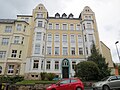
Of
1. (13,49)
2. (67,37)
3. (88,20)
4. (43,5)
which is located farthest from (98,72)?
(43,5)

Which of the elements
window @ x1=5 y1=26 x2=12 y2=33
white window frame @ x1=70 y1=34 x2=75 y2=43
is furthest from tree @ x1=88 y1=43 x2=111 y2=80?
window @ x1=5 y1=26 x2=12 y2=33

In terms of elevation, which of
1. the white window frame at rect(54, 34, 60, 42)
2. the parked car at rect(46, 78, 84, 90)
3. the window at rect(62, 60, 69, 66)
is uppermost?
the white window frame at rect(54, 34, 60, 42)

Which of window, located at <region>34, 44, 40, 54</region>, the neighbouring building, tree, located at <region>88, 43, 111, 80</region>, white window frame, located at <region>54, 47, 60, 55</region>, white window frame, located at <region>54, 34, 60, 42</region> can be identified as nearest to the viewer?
tree, located at <region>88, 43, 111, 80</region>

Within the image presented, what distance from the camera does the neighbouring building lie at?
99.2 ft

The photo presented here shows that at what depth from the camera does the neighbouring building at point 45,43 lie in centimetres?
3023

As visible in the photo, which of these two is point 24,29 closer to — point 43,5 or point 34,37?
point 34,37

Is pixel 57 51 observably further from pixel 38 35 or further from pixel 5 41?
pixel 5 41

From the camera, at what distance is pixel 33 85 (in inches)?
694

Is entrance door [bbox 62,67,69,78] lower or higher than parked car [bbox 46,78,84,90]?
higher

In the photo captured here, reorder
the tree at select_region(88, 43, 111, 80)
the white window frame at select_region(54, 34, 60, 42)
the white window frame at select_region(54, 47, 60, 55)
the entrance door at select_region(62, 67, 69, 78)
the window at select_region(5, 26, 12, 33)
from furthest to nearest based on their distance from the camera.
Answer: the white window frame at select_region(54, 34, 60, 42) → the window at select_region(5, 26, 12, 33) → the white window frame at select_region(54, 47, 60, 55) → the entrance door at select_region(62, 67, 69, 78) → the tree at select_region(88, 43, 111, 80)

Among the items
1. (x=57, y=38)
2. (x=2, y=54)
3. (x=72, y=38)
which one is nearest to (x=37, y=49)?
(x=57, y=38)

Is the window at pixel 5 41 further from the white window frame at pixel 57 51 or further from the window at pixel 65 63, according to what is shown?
the window at pixel 65 63

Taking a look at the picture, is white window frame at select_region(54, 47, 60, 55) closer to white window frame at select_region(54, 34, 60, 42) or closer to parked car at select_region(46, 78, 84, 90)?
white window frame at select_region(54, 34, 60, 42)

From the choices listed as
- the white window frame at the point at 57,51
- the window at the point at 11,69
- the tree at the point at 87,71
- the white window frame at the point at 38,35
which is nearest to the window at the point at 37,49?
the white window frame at the point at 38,35
